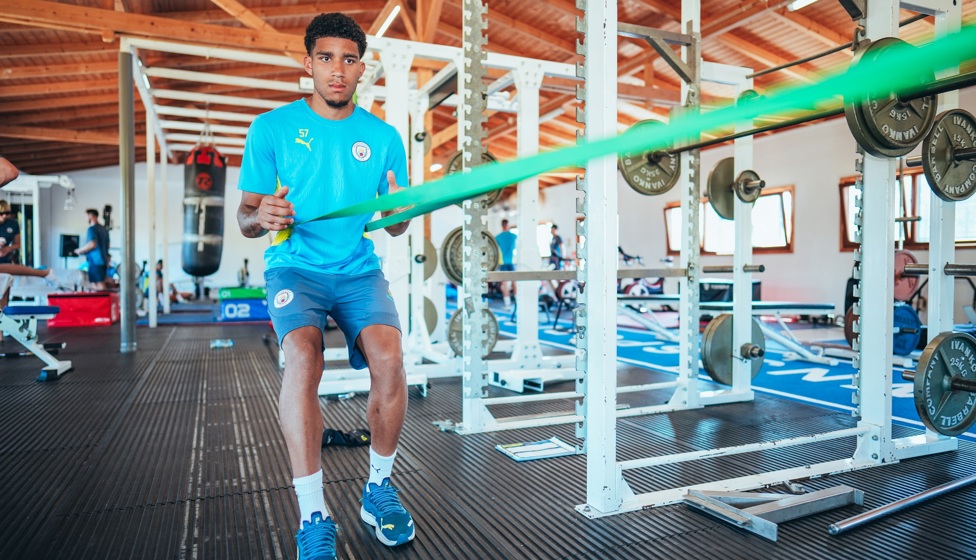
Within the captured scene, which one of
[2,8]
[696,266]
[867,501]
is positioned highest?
[2,8]

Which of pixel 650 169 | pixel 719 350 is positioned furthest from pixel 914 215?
pixel 650 169

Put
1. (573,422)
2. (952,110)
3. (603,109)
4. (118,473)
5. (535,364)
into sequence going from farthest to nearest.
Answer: (535,364), (573,422), (952,110), (118,473), (603,109)

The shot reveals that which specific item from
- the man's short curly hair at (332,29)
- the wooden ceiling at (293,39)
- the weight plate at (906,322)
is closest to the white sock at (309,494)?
the man's short curly hair at (332,29)

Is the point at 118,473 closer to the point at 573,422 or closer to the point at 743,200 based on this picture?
the point at 573,422

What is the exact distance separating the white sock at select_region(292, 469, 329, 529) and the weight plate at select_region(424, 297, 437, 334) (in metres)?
3.40

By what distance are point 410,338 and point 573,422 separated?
1.91 meters

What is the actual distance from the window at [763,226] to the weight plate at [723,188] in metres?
5.27

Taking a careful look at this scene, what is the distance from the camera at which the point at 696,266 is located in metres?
2.97

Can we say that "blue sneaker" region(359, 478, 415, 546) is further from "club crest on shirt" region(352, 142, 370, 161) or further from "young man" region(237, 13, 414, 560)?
"club crest on shirt" region(352, 142, 370, 161)

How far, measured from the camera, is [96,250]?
25.2 feet

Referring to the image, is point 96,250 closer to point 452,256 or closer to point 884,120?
point 452,256

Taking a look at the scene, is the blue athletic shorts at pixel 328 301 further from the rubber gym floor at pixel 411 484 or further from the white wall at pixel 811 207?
the white wall at pixel 811 207

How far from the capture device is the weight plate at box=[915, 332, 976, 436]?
2.04 m

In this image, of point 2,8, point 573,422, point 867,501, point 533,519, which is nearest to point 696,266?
point 573,422
